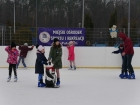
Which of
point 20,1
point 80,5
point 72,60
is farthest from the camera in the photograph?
point 20,1

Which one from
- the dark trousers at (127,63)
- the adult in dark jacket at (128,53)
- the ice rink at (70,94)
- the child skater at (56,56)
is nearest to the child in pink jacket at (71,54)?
the dark trousers at (127,63)

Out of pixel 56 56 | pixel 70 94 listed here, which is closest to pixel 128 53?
pixel 56 56

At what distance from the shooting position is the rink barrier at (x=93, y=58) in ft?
44.9

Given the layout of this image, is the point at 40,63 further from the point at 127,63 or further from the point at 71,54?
the point at 71,54

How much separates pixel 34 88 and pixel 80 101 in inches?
84.0

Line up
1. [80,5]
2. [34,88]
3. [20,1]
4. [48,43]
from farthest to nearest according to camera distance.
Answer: [20,1]
[80,5]
[48,43]
[34,88]

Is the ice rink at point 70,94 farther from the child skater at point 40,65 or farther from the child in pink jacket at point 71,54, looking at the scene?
the child in pink jacket at point 71,54

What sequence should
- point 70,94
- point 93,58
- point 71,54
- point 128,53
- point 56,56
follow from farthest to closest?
point 93,58, point 71,54, point 128,53, point 56,56, point 70,94

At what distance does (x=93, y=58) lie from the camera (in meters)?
13.8

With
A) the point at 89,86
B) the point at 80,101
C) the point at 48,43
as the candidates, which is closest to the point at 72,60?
the point at 48,43

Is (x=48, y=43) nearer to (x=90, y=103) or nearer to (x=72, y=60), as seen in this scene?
(x=72, y=60)

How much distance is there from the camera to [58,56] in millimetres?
7902

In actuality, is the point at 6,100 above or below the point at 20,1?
below

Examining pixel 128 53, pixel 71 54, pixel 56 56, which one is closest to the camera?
pixel 56 56
